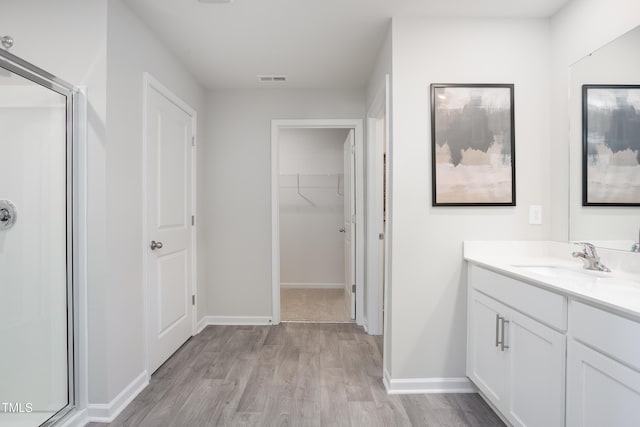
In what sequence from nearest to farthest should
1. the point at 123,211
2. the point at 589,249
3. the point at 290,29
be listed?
the point at 589,249 < the point at 123,211 < the point at 290,29

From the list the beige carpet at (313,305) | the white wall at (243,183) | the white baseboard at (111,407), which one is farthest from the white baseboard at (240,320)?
the white baseboard at (111,407)

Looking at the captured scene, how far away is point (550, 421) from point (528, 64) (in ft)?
6.60

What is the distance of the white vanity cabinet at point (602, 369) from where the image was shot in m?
1.07

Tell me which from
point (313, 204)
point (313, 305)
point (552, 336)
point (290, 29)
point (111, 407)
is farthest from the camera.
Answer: point (313, 204)

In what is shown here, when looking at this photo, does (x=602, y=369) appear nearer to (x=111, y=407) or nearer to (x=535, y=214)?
(x=535, y=214)

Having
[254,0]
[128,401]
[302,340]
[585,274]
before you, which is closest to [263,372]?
[302,340]

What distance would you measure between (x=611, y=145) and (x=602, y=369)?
121 centimetres

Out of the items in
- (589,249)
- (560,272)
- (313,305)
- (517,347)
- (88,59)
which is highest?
(88,59)

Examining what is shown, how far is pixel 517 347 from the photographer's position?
1.68 m

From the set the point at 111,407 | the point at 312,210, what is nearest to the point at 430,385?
the point at 111,407

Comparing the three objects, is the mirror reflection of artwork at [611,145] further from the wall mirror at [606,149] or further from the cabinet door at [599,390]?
the cabinet door at [599,390]

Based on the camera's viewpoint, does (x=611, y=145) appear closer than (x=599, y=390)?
No

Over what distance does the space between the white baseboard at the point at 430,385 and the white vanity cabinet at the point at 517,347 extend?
0.39ft

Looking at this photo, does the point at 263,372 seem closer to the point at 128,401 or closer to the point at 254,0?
the point at 128,401
